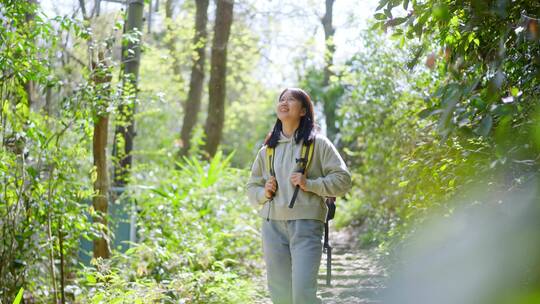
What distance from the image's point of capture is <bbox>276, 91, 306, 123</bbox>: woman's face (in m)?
Result: 4.73

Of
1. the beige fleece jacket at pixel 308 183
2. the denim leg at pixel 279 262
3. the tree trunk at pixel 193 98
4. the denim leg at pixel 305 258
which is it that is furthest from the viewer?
the tree trunk at pixel 193 98

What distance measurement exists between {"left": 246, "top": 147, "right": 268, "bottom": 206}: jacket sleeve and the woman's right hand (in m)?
0.11

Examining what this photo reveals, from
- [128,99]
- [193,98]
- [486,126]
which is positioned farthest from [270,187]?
[193,98]

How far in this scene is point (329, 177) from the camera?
4520 mm

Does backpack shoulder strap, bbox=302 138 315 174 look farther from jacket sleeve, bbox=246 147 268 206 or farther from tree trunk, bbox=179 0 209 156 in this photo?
tree trunk, bbox=179 0 209 156

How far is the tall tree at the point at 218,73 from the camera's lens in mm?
14062

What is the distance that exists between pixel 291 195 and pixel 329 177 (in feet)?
0.90

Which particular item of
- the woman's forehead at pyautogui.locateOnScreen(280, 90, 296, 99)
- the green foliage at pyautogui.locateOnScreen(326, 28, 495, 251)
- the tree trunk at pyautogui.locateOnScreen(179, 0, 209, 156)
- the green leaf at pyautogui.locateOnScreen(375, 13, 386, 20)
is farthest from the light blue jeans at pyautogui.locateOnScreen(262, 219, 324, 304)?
the tree trunk at pyautogui.locateOnScreen(179, 0, 209, 156)

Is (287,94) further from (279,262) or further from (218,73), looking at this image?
(218,73)

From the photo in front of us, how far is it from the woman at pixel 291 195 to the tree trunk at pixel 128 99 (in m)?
2.15

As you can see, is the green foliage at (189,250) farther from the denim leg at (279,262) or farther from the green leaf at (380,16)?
the green leaf at (380,16)

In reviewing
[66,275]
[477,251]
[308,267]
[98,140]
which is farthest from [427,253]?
[66,275]

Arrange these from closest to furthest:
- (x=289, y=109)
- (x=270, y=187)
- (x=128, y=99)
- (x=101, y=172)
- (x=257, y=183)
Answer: (x=270, y=187) < (x=289, y=109) < (x=257, y=183) < (x=128, y=99) < (x=101, y=172)

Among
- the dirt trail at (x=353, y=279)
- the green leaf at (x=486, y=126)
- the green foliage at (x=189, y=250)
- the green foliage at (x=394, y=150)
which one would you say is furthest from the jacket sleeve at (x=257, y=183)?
the green leaf at (x=486, y=126)
